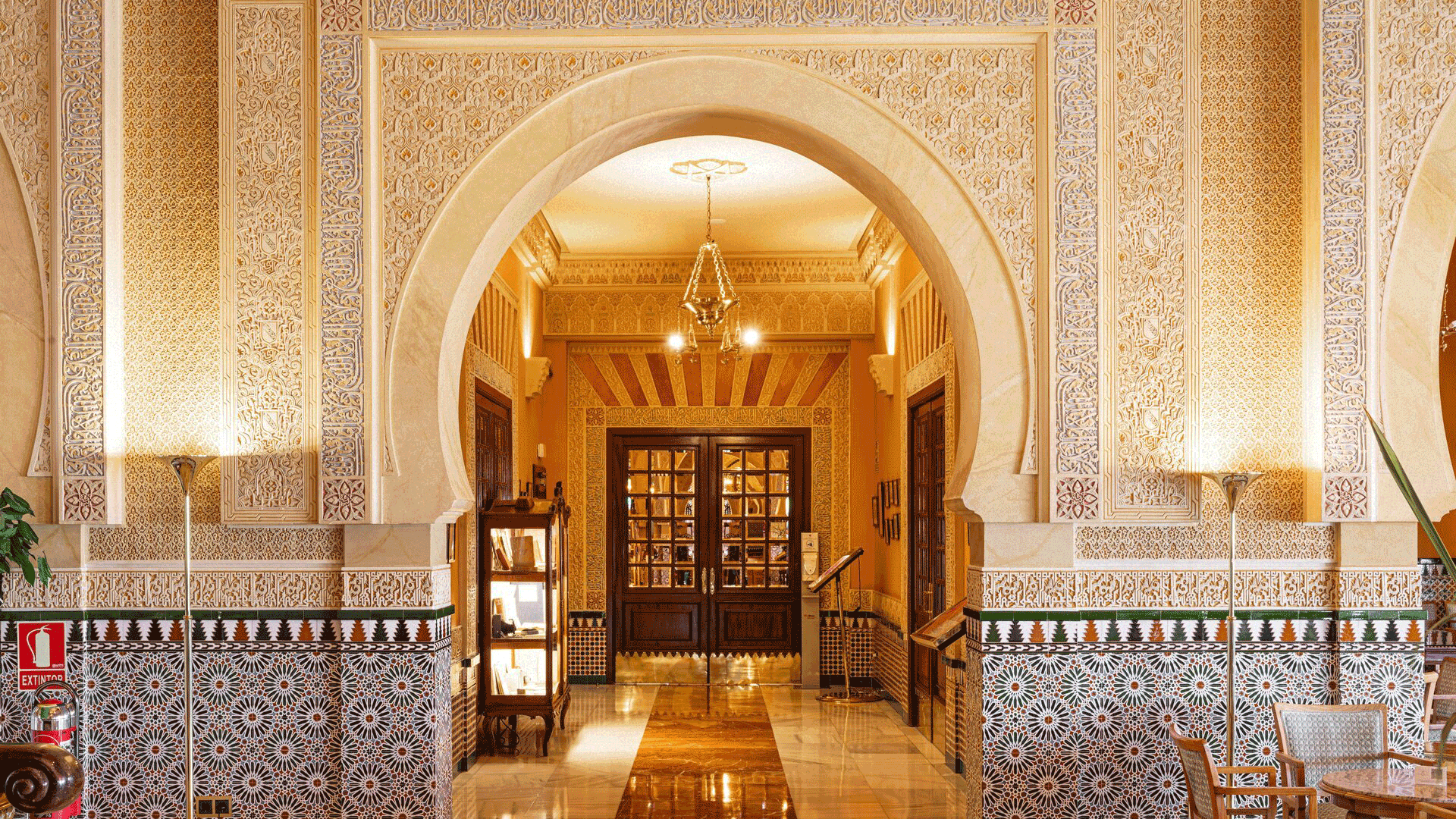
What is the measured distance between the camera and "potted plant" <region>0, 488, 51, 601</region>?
4375 mm

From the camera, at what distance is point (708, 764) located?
730 centimetres

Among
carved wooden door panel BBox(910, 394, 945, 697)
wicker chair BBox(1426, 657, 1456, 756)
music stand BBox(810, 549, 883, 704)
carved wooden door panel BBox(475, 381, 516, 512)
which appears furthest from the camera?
music stand BBox(810, 549, 883, 704)

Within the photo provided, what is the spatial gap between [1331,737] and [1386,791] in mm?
614

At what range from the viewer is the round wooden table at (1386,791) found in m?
3.68

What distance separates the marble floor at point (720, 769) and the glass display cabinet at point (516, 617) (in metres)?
0.34

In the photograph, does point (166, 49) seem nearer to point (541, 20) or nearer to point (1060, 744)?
point (541, 20)

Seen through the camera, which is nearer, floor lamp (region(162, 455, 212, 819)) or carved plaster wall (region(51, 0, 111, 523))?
floor lamp (region(162, 455, 212, 819))

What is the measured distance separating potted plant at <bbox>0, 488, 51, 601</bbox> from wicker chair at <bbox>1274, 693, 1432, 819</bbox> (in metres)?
4.66

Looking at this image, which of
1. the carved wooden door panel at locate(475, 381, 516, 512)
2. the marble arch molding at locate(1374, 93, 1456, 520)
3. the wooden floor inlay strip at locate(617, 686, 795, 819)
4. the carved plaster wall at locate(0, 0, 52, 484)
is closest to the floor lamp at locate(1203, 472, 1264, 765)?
the marble arch molding at locate(1374, 93, 1456, 520)

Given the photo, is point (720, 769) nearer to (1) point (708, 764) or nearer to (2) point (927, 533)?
(1) point (708, 764)

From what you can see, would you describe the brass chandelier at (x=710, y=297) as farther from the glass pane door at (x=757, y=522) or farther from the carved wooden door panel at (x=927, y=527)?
the glass pane door at (x=757, y=522)

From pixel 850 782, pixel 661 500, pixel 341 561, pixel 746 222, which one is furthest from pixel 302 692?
pixel 661 500

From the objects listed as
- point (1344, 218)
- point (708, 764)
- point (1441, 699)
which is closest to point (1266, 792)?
point (1344, 218)

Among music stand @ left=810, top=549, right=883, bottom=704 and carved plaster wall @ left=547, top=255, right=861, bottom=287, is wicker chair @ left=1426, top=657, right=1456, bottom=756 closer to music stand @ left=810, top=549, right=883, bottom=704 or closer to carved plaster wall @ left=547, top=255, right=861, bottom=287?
music stand @ left=810, top=549, right=883, bottom=704
